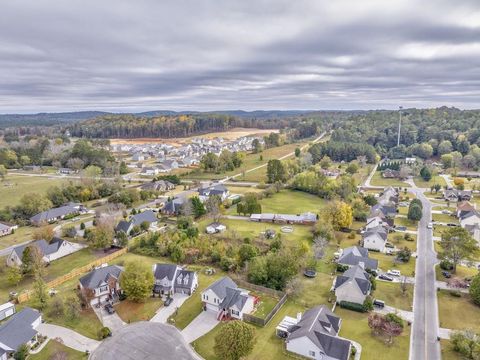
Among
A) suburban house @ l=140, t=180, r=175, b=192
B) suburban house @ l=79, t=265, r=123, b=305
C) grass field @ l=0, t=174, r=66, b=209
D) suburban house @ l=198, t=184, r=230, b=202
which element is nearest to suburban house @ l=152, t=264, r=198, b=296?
suburban house @ l=79, t=265, r=123, b=305

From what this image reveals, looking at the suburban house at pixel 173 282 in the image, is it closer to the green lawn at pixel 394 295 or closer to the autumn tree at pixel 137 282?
the autumn tree at pixel 137 282

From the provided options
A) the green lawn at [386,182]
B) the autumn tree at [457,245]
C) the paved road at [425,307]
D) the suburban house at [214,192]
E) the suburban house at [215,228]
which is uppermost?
the autumn tree at [457,245]

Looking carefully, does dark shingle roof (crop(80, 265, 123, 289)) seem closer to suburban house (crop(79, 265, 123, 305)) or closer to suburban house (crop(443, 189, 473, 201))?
suburban house (crop(79, 265, 123, 305))

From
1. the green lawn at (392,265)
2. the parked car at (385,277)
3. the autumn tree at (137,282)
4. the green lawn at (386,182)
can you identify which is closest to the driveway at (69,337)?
the autumn tree at (137,282)

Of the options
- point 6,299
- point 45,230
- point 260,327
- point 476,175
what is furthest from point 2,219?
point 476,175

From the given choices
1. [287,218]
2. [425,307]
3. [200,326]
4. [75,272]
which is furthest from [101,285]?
[425,307]

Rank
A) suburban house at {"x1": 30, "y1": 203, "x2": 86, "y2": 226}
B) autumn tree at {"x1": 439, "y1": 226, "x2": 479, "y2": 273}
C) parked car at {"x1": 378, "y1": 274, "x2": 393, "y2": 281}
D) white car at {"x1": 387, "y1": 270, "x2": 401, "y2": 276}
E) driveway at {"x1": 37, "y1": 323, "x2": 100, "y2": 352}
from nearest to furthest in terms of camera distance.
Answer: driveway at {"x1": 37, "y1": 323, "x2": 100, "y2": 352}, parked car at {"x1": 378, "y1": 274, "x2": 393, "y2": 281}, autumn tree at {"x1": 439, "y1": 226, "x2": 479, "y2": 273}, white car at {"x1": 387, "y1": 270, "x2": 401, "y2": 276}, suburban house at {"x1": 30, "y1": 203, "x2": 86, "y2": 226}

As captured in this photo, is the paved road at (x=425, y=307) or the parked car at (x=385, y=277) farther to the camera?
the parked car at (x=385, y=277)
